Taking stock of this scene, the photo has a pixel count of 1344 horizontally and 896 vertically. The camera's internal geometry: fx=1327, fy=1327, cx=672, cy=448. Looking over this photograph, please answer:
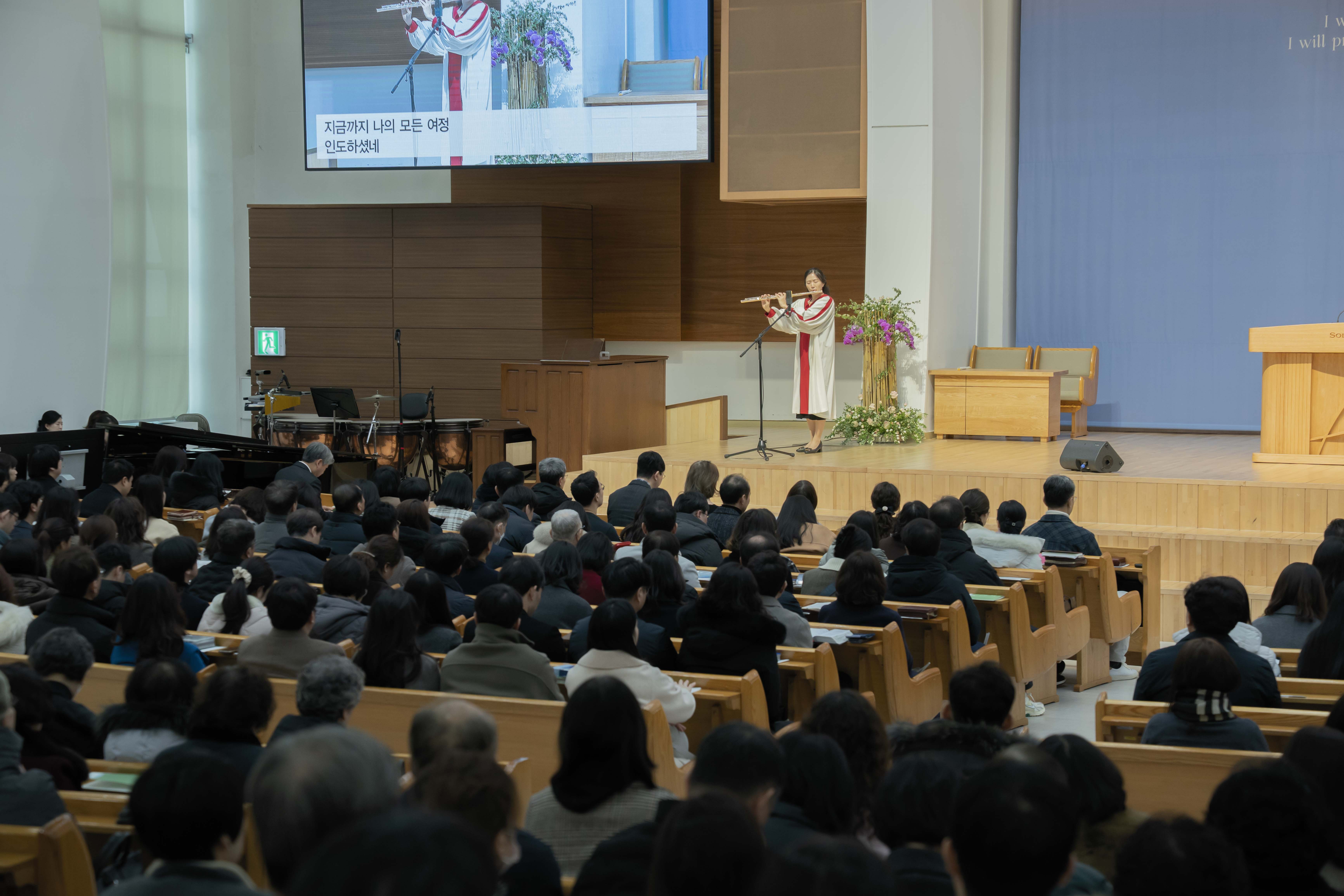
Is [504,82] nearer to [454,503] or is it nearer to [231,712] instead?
[454,503]

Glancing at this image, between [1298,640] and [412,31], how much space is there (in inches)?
403

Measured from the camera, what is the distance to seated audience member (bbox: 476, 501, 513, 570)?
545 centimetres

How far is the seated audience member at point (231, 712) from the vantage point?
2.62 metres

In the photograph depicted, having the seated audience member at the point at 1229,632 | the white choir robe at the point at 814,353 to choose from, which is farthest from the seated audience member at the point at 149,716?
the white choir robe at the point at 814,353

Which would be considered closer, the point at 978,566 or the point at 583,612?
the point at 583,612

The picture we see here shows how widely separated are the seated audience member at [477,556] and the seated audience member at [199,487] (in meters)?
2.32

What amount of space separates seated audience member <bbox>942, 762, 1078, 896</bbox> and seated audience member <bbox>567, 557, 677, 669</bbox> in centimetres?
233

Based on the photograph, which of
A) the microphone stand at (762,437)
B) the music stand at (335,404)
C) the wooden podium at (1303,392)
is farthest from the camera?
the music stand at (335,404)

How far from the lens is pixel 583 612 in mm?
4535

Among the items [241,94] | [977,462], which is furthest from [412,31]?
[977,462]

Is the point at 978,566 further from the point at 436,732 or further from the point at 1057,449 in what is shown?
the point at 1057,449

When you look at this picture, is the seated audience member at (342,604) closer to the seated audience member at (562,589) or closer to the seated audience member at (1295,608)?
the seated audience member at (562,589)

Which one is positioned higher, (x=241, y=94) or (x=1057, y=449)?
(x=241, y=94)

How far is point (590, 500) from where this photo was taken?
6543 millimetres
